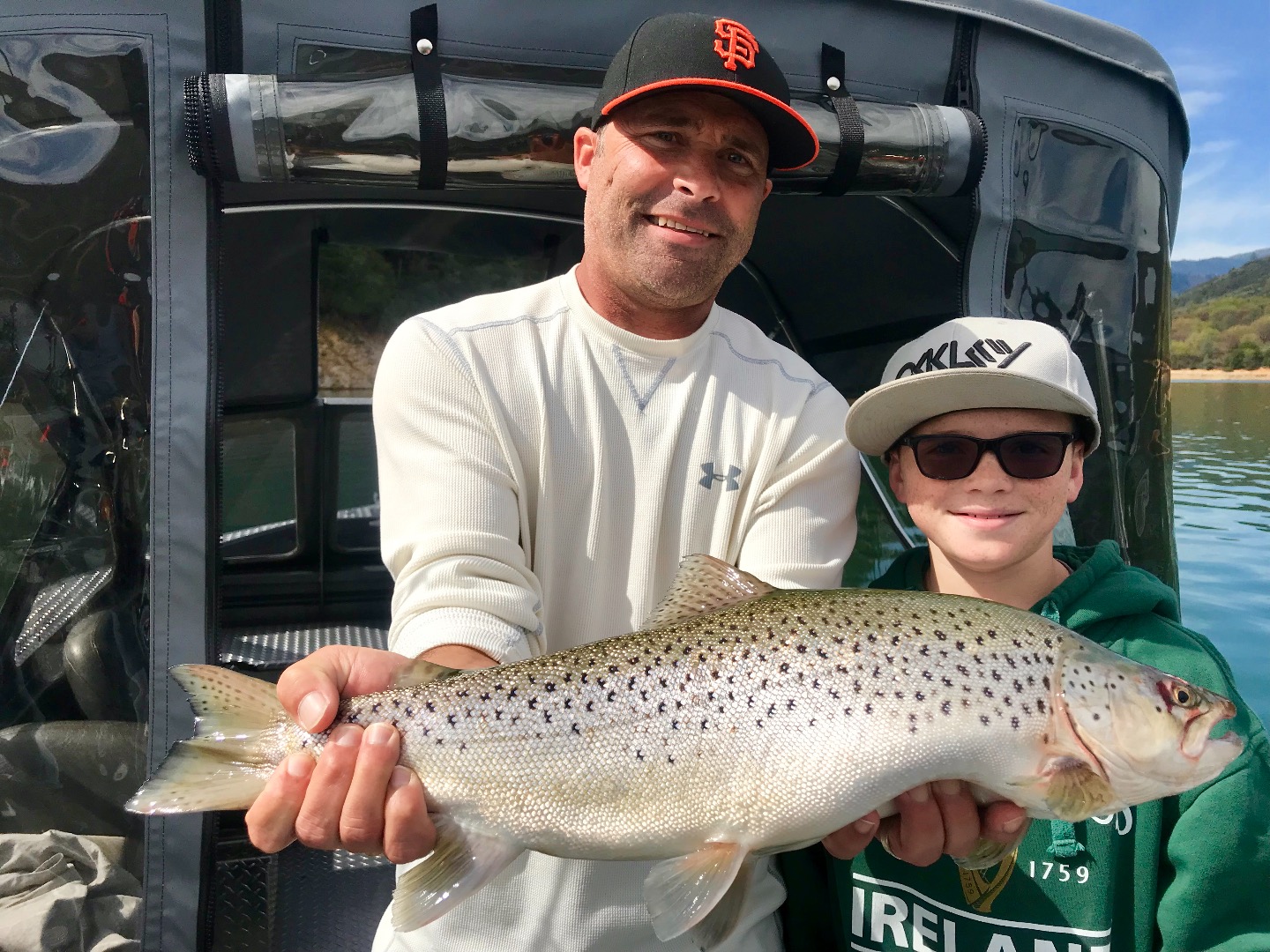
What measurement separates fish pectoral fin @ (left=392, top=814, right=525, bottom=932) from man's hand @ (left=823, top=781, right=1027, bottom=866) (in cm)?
74

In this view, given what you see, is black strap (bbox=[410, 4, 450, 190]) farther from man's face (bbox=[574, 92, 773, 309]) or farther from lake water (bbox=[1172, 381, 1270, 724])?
lake water (bbox=[1172, 381, 1270, 724])

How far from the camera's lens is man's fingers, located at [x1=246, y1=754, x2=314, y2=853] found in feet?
5.72

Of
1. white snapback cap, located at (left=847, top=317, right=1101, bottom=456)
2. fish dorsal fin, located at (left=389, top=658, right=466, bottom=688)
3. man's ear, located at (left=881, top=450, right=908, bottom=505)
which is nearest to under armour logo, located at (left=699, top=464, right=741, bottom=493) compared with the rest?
white snapback cap, located at (left=847, top=317, right=1101, bottom=456)

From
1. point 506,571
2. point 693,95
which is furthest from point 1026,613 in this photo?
point 693,95

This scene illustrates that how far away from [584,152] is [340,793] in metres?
1.87

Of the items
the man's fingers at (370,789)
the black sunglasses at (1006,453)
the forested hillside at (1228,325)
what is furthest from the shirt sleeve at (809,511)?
the forested hillside at (1228,325)

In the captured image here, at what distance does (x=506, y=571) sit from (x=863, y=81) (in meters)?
2.27

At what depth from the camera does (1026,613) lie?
1.95 metres

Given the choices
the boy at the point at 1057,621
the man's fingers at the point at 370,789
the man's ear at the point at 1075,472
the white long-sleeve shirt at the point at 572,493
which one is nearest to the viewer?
the man's fingers at the point at 370,789

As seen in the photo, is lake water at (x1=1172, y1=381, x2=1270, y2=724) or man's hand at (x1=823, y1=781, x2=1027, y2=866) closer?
man's hand at (x1=823, y1=781, x2=1027, y2=866)

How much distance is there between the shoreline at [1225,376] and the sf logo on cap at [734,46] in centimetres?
5616

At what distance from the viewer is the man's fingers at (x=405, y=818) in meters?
1.75

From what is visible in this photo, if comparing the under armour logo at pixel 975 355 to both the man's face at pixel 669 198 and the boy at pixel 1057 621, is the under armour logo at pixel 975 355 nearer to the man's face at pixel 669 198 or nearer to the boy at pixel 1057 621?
the boy at pixel 1057 621

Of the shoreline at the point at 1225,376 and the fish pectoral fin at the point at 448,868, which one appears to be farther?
the shoreline at the point at 1225,376
